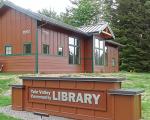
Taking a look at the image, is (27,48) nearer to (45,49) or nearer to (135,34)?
(45,49)

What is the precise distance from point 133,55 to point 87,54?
661 inches

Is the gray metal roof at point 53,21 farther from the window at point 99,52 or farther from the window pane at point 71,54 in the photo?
the window pane at point 71,54

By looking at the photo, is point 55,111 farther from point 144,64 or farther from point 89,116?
point 144,64

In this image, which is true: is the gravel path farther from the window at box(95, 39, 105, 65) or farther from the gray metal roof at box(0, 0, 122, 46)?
the window at box(95, 39, 105, 65)

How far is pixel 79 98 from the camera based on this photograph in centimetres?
852

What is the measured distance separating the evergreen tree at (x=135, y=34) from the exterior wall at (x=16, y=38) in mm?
23587

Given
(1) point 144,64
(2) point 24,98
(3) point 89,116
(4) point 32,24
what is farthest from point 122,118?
(1) point 144,64

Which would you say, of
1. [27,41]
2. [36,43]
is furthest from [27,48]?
[36,43]

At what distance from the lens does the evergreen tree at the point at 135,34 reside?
140 ft

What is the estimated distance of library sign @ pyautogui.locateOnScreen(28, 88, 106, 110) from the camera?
26.5ft

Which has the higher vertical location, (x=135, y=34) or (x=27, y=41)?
(x=135, y=34)

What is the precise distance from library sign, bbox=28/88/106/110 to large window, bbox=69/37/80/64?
→ 49.7ft

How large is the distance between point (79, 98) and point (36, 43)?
12686mm

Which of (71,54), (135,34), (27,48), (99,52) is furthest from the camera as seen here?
(135,34)
